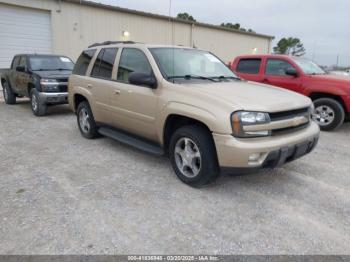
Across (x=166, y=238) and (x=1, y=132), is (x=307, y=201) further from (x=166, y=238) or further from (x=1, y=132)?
(x=1, y=132)

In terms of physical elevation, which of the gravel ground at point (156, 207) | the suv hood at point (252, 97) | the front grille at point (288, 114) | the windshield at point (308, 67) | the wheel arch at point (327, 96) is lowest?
the gravel ground at point (156, 207)

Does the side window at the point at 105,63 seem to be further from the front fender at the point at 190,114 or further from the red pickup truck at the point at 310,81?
the red pickup truck at the point at 310,81

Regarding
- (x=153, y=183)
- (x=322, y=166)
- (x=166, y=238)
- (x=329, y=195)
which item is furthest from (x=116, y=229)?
(x=322, y=166)

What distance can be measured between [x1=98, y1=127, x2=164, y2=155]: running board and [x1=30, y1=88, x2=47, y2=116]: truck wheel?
3498 mm

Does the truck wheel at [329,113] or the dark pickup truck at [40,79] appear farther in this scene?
the dark pickup truck at [40,79]

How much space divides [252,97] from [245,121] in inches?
18.9

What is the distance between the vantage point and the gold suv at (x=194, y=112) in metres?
3.26

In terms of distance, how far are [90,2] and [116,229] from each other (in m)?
13.6

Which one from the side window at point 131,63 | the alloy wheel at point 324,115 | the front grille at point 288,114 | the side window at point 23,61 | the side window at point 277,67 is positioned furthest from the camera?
the side window at point 23,61

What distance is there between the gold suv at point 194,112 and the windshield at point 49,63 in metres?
4.22

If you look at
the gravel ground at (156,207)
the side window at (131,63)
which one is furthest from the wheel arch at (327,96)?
the side window at (131,63)

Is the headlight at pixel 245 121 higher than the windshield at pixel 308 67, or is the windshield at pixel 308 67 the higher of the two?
the windshield at pixel 308 67

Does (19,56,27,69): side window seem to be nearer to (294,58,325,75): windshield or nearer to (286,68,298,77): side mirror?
(286,68,298,77): side mirror

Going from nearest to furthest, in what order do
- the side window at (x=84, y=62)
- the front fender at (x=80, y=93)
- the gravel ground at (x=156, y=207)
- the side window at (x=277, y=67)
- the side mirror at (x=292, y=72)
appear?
the gravel ground at (x=156, y=207), the front fender at (x=80, y=93), the side window at (x=84, y=62), the side mirror at (x=292, y=72), the side window at (x=277, y=67)
